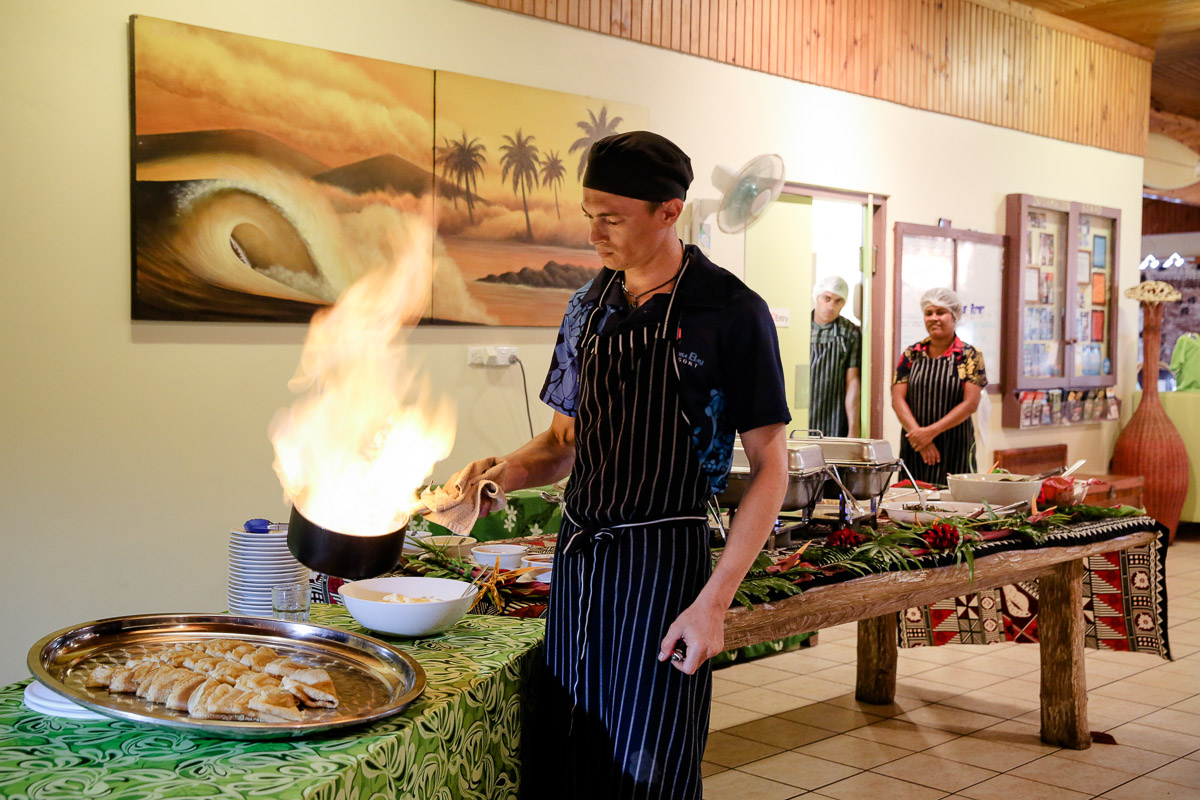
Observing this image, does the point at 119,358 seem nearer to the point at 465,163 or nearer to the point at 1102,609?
the point at 465,163

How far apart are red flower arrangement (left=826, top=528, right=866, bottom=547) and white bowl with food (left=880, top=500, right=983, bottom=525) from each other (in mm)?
398

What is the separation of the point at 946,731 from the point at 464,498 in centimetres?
288

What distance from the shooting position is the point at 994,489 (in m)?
3.95

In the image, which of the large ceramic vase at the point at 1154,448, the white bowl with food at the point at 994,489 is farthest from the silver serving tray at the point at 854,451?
the large ceramic vase at the point at 1154,448

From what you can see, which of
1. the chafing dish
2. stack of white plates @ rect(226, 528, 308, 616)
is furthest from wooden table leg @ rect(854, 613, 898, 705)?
stack of white plates @ rect(226, 528, 308, 616)

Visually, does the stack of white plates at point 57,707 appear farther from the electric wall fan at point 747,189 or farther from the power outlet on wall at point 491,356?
the electric wall fan at point 747,189

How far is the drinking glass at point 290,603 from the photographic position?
2137 mm

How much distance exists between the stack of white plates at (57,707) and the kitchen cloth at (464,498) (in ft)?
2.25

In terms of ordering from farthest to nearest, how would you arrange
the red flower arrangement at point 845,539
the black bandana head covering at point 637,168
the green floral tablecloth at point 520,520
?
the green floral tablecloth at point 520,520 < the red flower arrangement at point 845,539 < the black bandana head covering at point 637,168

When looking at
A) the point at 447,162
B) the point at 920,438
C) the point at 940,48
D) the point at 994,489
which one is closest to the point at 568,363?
the point at 994,489

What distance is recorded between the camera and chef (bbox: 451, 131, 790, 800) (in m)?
1.97

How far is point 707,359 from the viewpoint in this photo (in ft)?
6.56

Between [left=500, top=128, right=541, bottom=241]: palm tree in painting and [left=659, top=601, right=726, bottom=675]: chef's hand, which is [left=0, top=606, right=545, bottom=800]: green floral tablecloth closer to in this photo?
[left=659, top=601, right=726, bottom=675]: chef's hand

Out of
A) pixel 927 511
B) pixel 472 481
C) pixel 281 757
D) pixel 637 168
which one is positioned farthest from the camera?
pixel 927 511
